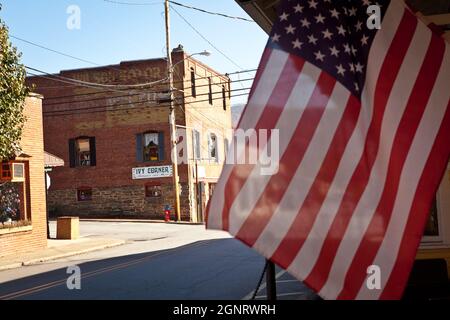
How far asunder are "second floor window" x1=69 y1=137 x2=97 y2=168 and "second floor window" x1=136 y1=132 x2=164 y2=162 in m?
3.55

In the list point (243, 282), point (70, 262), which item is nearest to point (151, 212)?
point (70, 262)

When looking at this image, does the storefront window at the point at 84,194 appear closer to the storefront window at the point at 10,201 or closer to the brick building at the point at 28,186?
the brick building at the point at 28,186

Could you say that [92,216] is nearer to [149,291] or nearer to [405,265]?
[149,291]

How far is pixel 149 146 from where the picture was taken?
35188 mm

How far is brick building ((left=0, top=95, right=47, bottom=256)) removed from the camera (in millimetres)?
18047

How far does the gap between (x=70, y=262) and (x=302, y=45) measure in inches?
571

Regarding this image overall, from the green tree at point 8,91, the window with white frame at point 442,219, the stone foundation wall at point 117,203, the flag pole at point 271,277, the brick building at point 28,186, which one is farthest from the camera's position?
the stone foundation wall at point 117,203

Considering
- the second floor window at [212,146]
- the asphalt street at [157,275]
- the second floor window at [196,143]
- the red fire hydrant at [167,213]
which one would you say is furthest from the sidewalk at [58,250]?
the second floor window at [212,146]

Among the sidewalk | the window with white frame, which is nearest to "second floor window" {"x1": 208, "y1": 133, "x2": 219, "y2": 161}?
the sidewalk

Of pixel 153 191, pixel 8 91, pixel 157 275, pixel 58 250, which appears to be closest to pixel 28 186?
pixel 58 250

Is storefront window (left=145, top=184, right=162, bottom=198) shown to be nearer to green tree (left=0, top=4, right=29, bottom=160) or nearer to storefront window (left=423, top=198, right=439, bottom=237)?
green tree (left=0, top=4, right=29, bottom=160)

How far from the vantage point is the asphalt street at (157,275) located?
31.1 ft

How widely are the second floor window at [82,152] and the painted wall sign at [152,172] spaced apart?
350 centimetres

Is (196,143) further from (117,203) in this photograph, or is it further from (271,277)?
(271,277)
